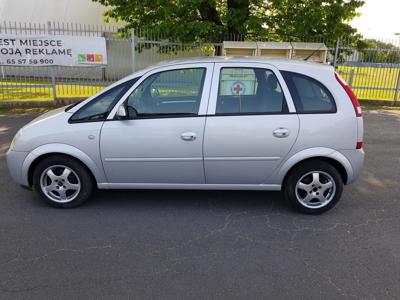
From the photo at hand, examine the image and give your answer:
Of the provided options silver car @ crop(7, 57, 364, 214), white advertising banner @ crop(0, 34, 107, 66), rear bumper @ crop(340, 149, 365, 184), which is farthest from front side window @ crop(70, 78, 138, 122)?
white advertising banner @ crop(0, 34, 107, 66)

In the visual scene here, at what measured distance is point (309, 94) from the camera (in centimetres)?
397

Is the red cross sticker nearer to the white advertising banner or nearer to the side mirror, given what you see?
the side mirror

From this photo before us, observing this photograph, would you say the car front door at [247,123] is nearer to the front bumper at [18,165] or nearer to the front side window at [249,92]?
the front side window at [249,92]

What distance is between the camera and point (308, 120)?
153 inches

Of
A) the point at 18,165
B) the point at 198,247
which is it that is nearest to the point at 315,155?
the point at 198,247

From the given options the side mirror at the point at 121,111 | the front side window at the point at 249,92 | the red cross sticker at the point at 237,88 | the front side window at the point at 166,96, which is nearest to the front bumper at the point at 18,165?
the side mirror at the point at 121,111

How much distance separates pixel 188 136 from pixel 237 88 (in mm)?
755

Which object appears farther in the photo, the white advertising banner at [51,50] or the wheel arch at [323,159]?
the white advertising banner at [51,50]

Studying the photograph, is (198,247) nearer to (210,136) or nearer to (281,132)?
(210,136)

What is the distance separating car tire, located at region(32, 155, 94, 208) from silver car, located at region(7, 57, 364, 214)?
0.4 inches

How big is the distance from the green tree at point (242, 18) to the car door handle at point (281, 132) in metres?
8.03

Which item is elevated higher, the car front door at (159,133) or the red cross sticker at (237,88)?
the red cross sticker at (237,88)

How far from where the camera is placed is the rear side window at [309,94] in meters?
3.94

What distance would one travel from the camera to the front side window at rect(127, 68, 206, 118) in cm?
397
